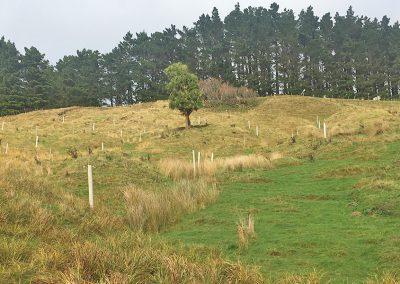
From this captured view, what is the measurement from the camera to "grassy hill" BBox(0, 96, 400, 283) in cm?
820

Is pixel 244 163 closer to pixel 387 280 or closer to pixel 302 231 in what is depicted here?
pixel 302 231

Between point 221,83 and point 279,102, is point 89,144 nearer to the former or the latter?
point 279,102

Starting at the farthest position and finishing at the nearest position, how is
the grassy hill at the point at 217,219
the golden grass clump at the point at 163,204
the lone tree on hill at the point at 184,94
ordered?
the lone tree on hill at the point at 184,94
the golden grass clump at the point at 163,204
the grassy hill at the point at 217,219

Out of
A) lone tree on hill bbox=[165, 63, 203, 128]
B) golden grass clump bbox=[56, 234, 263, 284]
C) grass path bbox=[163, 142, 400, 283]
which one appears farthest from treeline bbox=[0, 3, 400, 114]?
golden grass clump bbox=[56, 234, 263, 284]

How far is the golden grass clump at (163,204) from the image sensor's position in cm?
1388

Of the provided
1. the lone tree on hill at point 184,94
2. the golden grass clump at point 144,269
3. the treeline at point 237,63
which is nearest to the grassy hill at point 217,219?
the golden grass clump at point 144,269

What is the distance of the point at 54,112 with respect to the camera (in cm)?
8438

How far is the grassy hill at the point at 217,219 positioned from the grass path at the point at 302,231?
4cm

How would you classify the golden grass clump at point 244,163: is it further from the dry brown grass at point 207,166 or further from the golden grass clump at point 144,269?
the golden grass clump at point 144,269

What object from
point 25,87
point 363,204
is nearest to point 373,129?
point 363,204

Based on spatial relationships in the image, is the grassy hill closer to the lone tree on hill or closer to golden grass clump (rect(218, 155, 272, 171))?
golden grass clump (rect(218, 155, 272, 171))

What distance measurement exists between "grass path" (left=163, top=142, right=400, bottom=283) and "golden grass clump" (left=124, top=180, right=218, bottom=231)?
0.51 meters

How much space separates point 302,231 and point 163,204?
16.2 feet

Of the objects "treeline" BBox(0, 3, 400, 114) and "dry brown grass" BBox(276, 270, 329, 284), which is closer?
"dry brown grass" BBox(276, 270, 329, 284)
